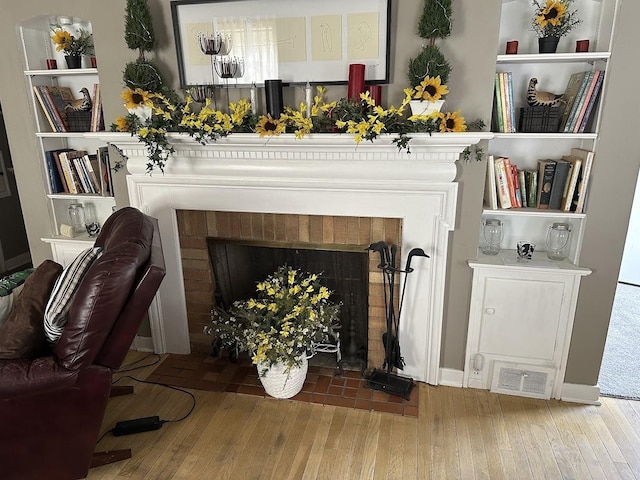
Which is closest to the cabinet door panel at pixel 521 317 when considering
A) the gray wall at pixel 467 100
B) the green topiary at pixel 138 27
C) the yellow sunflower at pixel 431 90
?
the gray wall at pixel 467 100

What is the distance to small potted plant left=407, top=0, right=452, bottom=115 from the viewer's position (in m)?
1.96

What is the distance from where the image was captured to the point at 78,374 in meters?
1.69

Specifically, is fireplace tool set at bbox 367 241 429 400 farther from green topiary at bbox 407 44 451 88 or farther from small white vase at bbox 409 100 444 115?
green topiary at bbox 407 44 451 88

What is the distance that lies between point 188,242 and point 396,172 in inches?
51.1

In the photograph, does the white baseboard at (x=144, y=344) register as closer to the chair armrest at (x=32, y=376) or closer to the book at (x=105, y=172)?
the book at (x=105, y=172)

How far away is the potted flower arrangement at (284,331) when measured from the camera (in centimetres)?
231

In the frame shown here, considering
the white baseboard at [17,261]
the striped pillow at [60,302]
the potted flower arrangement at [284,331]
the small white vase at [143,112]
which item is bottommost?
the white baseboard at [17,261]

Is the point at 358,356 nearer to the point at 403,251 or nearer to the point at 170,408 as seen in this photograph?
the point at 403,251

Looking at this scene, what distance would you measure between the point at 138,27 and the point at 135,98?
0.36 metres

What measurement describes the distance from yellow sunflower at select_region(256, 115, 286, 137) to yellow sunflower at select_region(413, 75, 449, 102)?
0.63 metres

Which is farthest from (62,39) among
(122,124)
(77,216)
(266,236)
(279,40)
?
(266,236)

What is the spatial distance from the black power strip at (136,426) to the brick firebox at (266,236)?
68 cm

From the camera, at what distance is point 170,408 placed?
2367mm

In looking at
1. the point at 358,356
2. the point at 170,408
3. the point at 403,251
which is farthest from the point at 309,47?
the point at 170,408
